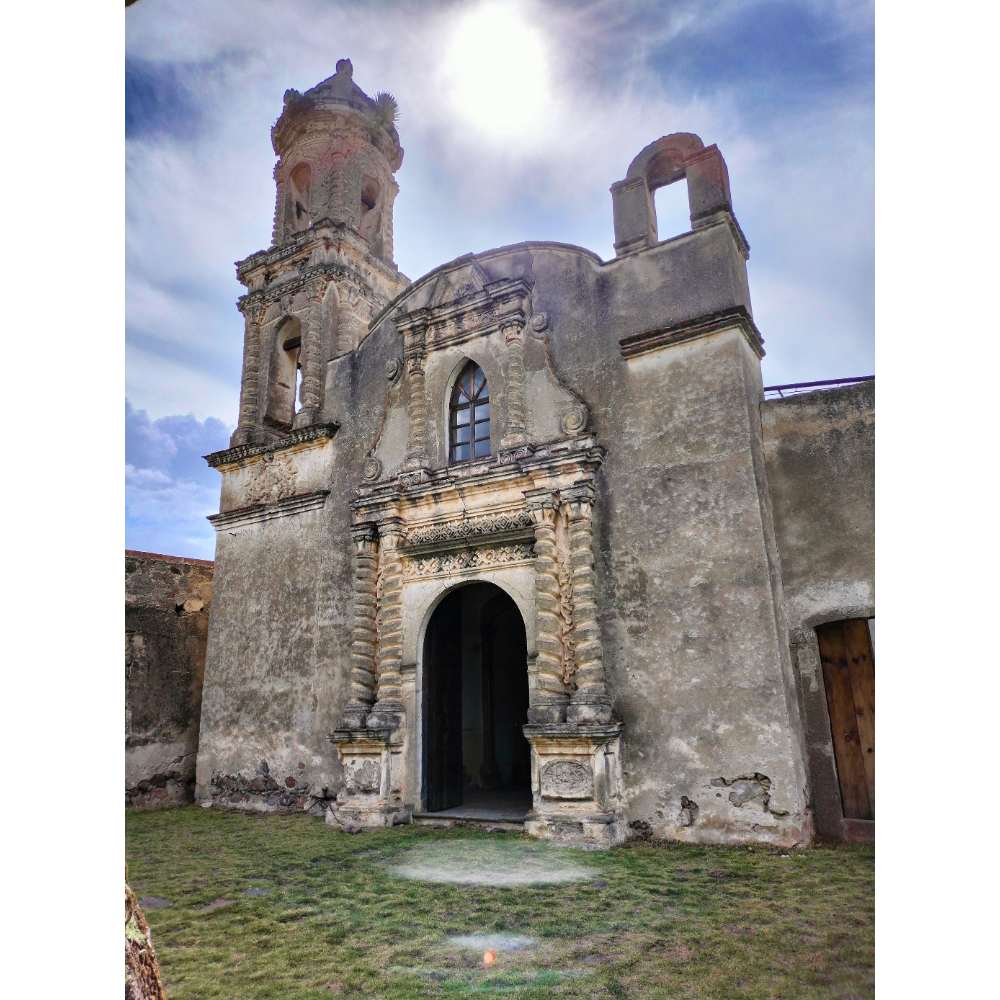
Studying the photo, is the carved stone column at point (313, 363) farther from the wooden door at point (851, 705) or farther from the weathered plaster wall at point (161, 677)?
the wooden door at point (851, 705)

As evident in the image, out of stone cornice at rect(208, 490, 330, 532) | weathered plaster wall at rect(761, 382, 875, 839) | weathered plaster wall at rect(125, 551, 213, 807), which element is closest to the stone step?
weathered plaster wall at rect(761, 382, 875, 839)

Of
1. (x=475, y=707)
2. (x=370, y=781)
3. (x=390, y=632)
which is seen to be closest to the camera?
(x=370, y=781)

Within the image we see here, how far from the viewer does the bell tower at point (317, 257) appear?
1259 cm

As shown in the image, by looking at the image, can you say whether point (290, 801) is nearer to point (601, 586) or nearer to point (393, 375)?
point (601, 586)

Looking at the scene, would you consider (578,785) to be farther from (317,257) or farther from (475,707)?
(317,257)

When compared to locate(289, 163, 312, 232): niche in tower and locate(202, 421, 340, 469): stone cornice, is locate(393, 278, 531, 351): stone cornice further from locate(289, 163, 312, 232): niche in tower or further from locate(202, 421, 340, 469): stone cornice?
locate(289, 163, 312, 232): niche in tower

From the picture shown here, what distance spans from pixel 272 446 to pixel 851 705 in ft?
29.6

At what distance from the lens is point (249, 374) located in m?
13.0

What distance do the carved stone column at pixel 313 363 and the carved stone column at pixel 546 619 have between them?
4.81m

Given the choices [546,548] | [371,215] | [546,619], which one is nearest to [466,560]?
[546,548]

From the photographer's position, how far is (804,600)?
291 inches

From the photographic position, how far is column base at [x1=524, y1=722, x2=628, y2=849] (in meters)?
7.09
